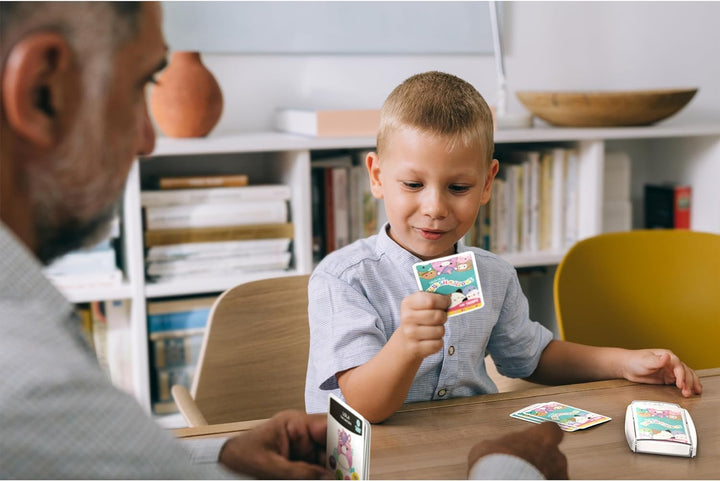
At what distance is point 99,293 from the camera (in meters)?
2.21

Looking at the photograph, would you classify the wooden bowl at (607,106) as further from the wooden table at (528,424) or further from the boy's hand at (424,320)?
the boy's hand at (424,320)

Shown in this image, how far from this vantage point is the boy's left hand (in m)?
1.20

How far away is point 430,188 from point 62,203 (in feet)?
2.48

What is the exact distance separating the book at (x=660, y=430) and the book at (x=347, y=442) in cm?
34

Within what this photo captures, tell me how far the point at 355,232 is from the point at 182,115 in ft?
2.01

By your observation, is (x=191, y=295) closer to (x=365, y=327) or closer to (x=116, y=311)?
(x=116, y=311)

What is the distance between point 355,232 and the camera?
249 cm

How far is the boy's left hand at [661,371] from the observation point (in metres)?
1.20

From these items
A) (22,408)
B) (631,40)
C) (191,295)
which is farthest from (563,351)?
(631,40)

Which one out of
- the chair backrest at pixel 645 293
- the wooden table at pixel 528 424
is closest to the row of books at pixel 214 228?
the chair backrest at pixel 645 293

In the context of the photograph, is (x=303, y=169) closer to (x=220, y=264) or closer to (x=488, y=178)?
(x=220, y=264)

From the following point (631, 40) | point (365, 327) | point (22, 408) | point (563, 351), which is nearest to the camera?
point (22, 408)

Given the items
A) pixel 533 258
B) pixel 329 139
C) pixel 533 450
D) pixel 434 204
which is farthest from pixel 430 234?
pixel 533 258

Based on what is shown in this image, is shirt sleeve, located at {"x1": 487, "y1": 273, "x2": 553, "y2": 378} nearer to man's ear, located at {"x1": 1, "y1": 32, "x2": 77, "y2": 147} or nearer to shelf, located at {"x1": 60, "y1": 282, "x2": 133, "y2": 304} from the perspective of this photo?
man's ear, located at {"x1": 1, "y1": 32, "x2": 77, "y2": 147}
